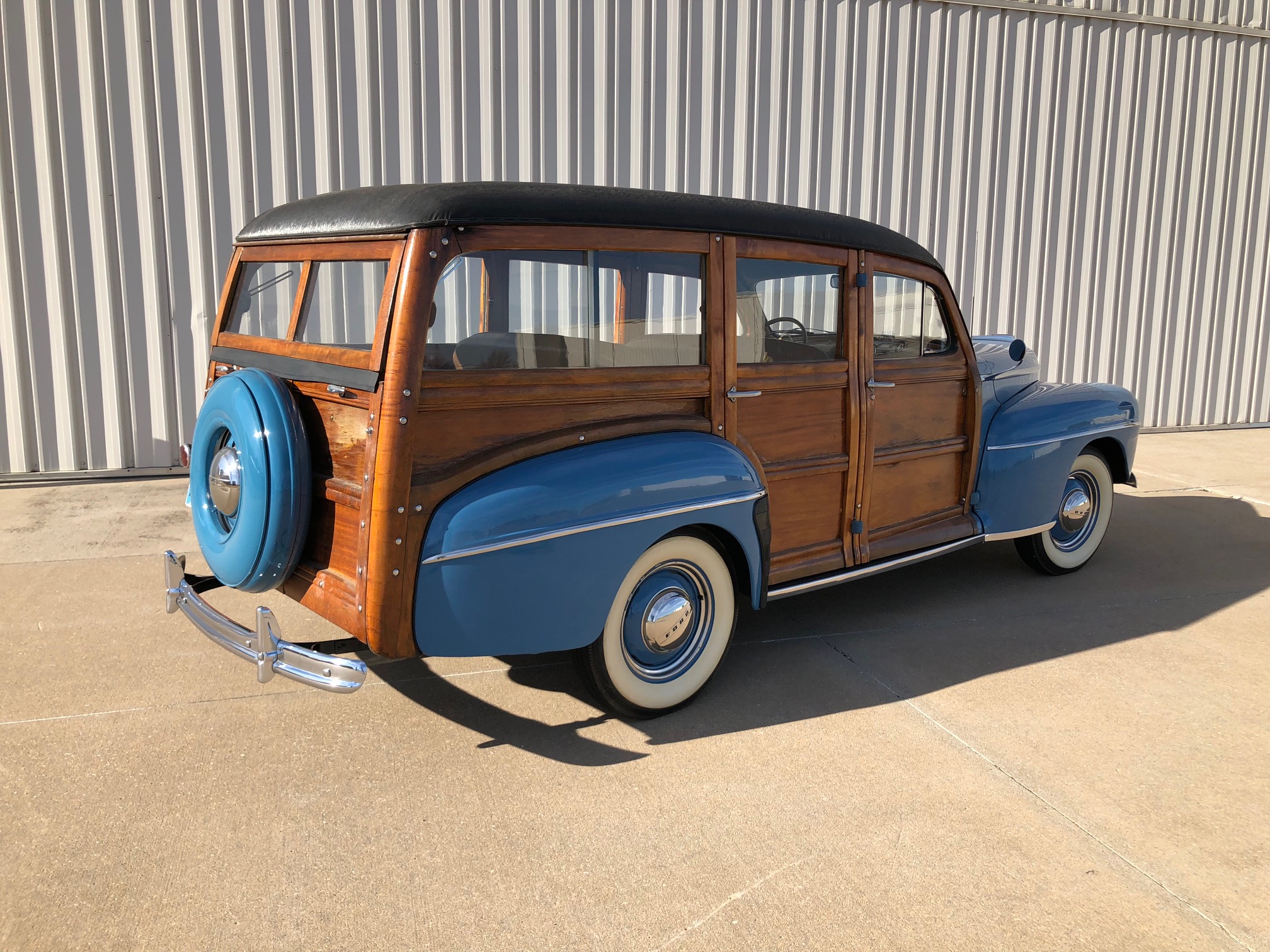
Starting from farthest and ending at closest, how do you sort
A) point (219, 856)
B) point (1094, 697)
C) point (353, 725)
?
point (1094, 697) < point (353, 725) < point (219, 856)

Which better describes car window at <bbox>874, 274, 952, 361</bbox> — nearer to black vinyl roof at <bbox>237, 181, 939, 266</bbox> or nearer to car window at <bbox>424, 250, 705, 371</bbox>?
black vinyl roof at <bbox>237, 181, 939, 266</bbox>

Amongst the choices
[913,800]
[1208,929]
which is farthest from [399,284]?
[1208,929]

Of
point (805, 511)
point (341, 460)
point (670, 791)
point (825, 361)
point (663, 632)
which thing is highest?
point (825, 361)

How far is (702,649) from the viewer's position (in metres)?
3.66

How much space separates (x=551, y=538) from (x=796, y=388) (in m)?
1.39

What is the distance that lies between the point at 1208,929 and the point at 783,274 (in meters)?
2.61

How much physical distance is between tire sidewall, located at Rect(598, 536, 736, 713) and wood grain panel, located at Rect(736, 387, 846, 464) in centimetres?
44

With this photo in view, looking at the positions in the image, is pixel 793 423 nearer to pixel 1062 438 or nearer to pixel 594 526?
pixel 594 526

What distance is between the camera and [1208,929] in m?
2.47

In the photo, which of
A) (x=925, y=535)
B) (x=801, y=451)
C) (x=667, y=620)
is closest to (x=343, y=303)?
(x=667, y=620)

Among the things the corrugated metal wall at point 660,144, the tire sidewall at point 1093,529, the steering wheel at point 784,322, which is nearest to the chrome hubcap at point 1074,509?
the tire sidewall at point 1093,529

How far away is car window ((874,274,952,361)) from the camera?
4.27 meters

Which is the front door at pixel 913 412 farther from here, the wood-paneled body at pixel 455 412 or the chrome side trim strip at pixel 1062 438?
the wood-paneled body at pixel 455 412

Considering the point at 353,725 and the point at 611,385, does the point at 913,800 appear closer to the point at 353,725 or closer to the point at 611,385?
the point at 611,385
